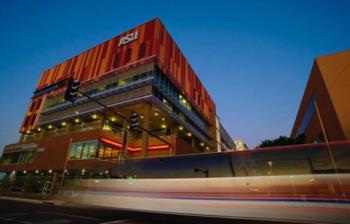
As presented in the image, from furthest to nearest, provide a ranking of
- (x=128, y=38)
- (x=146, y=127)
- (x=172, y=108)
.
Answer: (x=128, y=38) < (x=172, y=108) < (x=146, y=127)

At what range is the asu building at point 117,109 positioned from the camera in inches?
1149

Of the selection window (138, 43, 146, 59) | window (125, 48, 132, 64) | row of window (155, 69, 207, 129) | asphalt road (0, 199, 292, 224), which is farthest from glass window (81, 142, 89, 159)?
asphalt road (0, 199, 292, 224)

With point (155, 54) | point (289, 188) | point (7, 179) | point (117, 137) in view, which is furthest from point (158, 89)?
point (7, 179)

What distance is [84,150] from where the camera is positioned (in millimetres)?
29312

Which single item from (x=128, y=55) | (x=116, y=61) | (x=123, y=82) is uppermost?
(x=128, y=55)

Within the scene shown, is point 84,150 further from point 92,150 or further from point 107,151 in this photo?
point 107,151

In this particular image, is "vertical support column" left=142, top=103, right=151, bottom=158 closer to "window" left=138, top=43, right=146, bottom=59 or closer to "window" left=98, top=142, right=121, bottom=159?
"window" left=98, top=142, right=121, bottom=159

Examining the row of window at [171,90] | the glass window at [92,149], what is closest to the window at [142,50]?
the row of window at [171,90]

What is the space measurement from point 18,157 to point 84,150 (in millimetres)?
20722

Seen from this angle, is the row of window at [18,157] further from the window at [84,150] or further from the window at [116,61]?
the window at [116,61]

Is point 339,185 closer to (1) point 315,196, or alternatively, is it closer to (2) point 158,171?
(1) point 315,196

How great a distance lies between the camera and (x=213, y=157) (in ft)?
22.0

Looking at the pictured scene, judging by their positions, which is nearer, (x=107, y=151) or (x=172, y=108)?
(x=107, y=151)

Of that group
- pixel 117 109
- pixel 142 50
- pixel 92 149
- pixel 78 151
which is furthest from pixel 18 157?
pixel 142 50
